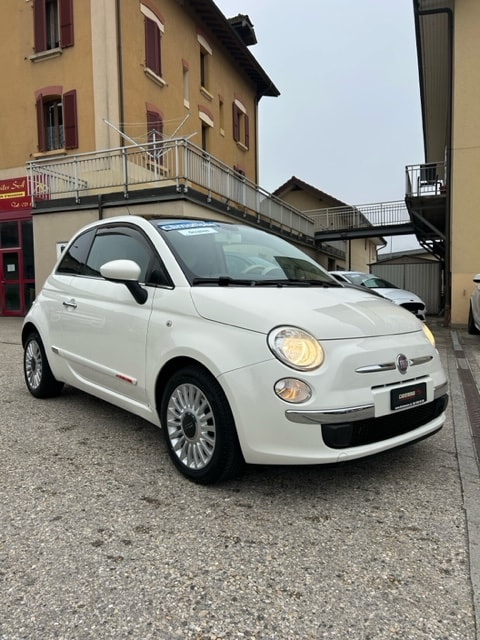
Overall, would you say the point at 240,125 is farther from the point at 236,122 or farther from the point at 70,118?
the point at 70,118

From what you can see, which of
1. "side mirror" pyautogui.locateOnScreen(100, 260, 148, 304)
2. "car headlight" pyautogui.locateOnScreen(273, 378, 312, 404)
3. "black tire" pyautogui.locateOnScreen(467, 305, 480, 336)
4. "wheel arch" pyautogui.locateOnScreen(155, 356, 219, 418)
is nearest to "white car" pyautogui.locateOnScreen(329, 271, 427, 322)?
"black tire" pyautogui.locateOnScreen(467, 305, 480, 336)

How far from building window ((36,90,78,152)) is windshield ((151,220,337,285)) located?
38.5 ft

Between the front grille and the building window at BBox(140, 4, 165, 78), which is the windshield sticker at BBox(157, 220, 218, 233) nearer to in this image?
the front grille

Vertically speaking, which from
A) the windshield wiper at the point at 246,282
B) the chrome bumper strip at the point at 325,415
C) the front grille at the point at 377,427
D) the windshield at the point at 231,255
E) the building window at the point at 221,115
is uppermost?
the building window at the point at 221,115

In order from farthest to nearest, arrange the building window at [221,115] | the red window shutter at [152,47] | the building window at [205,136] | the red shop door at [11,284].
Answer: the building window at [221,115] < the building window at [205,136] < the red window shutter at [152,47] < the red shop door at [11,284]

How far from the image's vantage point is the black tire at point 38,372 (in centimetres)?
452

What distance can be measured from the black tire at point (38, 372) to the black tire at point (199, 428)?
199 centimetres

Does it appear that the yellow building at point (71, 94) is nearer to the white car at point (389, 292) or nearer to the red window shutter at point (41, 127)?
the red window shutter at point (41, 127)

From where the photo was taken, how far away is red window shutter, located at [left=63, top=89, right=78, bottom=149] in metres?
13.6

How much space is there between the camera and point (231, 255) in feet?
11.2

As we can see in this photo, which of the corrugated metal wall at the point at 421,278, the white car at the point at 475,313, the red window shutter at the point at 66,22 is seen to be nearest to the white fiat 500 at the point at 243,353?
the white car at the point at 475,313

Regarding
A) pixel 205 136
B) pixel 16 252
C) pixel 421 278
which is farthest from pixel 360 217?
pixel 16 252

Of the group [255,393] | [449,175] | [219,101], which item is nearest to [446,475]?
[255,393]

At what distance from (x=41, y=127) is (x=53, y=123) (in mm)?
389
